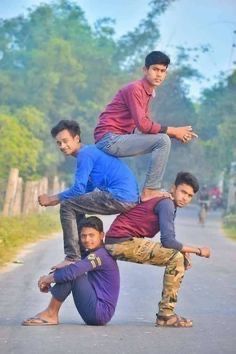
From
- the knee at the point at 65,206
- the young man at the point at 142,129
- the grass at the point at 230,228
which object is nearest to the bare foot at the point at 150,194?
the young man at the point at 142,129

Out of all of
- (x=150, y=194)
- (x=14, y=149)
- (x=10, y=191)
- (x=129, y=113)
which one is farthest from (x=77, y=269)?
(x=14, y=149)

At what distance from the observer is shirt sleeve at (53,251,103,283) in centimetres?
856

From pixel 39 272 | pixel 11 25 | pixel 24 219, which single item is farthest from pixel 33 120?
pixel 39 272

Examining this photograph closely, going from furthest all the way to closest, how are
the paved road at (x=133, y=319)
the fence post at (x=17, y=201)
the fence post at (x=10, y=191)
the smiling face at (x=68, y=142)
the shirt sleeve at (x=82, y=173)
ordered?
the fence post at (x=17, y=201), the fence post at (x=10, y=191), the smiling face at (x=68, y=142), the shirt sleeve at (x=82, y=173), the paved road at (x=133, y=319)

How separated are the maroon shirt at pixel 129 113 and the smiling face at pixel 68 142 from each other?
6.8 inches

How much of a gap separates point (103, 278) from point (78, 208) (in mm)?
607

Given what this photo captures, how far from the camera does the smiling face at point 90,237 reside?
29.0 ft

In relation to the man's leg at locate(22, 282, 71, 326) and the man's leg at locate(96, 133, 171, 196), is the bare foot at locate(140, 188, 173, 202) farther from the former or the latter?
the man's leg at locate(22, 282, 71, 326)

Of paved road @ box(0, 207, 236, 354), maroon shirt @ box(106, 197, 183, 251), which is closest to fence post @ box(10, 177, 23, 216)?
paved road @ box(0, 207, 236, 354)

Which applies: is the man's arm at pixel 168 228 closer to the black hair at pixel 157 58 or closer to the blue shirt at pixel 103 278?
the blue shirt at pixel 103 278

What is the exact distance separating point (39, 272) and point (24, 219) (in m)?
12.3

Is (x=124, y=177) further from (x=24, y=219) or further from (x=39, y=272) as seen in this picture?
(x=24, y=219)

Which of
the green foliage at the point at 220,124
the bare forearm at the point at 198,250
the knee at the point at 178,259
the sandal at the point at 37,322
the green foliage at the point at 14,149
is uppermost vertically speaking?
the green foliage at the point at 220,124

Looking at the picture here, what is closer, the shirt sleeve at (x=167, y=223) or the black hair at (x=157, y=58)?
the shirt sleeve at (x=167, y=223)
